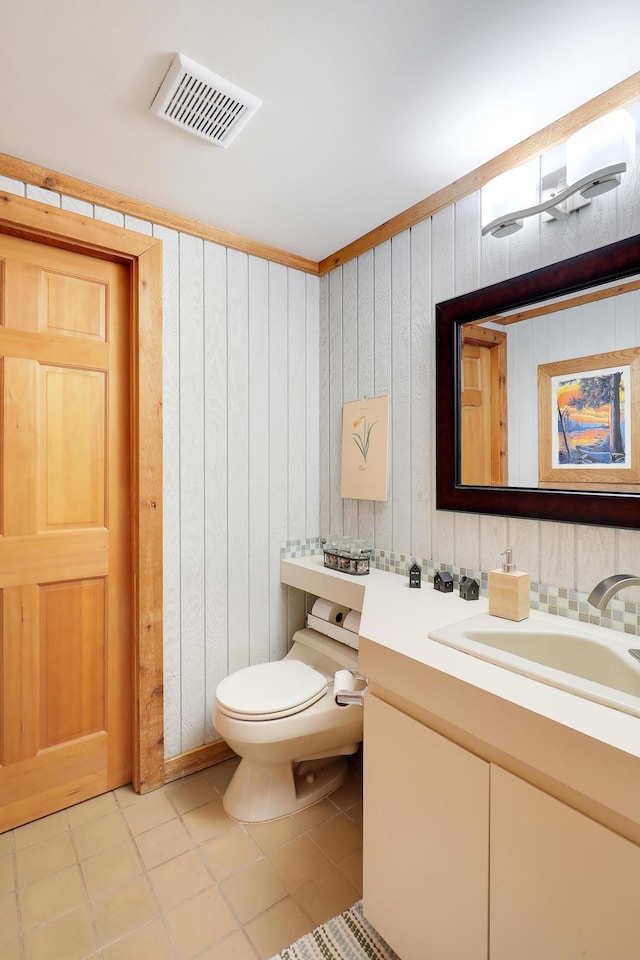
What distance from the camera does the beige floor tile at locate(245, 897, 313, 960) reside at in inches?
50.6

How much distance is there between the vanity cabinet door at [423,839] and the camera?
3.16 feet

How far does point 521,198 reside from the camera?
1.48m

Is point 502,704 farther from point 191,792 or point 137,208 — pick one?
point 137,208

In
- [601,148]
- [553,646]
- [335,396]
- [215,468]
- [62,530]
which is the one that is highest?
[601,148]

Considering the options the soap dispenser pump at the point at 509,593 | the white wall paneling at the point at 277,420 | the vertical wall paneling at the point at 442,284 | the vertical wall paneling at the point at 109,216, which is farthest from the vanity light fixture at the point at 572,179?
the vertical wall paneling at the point at 109,216

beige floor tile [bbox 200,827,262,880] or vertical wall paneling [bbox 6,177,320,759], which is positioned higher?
vertical wall paneling [bbox 6,177,320,759]

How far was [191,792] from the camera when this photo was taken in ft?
6.25

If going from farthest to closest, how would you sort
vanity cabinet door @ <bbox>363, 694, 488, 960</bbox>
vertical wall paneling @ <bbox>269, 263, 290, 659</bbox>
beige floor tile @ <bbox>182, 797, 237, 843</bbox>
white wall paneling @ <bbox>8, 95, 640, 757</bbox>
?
vertical wall paneling @ <bbox>269, 263, 290, 659</bbox> → white wall paneling @ <bbox>8, 95, 640, 757</bbox> → beige floor tile @ <bbox>182, 797, 237, 843</bbox> → vanity cabinet door @ <bbox>363, 694, 488, 960</bbox>

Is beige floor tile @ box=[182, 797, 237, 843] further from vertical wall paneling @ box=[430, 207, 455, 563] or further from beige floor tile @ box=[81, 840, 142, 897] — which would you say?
vertical wall paneling @ box=[430, 207, 455, 563]

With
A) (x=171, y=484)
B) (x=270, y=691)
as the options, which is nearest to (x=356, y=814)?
(x=270, y=691)

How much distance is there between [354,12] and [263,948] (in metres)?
2.36

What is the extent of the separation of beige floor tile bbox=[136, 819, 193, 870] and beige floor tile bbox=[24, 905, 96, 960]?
227 millimetres

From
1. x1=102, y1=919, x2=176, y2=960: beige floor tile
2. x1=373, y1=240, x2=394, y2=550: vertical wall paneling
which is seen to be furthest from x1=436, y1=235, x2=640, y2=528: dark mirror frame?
x1=102, y1=919, x2=176, y2=960: beige floor tile

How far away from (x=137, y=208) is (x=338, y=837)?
2444 millimetres
